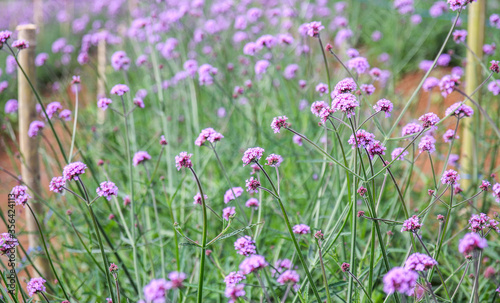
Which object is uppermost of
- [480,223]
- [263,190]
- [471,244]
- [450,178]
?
[263,190]

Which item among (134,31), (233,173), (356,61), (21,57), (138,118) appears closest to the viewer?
(356,61)

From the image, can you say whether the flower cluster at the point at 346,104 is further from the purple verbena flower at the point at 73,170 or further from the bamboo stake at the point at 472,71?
the bamboo stake at the point at 472,71

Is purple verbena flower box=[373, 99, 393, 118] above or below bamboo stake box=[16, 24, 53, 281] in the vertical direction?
below

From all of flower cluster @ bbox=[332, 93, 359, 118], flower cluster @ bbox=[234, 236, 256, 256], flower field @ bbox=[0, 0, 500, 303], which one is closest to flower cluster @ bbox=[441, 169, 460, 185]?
flower field @ bbox=[0, 0, 500, 303]

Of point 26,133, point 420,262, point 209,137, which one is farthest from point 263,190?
point 26,133

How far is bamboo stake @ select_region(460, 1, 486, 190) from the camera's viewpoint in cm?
255

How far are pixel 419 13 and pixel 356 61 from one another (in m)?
2.42

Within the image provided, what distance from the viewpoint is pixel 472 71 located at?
2625mm

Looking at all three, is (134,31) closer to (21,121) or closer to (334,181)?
(21,121)

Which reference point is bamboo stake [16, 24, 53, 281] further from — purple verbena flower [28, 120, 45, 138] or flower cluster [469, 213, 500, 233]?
flower cluster [469, 213, 500, 233]

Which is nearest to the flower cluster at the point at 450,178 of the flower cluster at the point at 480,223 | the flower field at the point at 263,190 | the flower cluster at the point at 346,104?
the flower field at the point at 263,190

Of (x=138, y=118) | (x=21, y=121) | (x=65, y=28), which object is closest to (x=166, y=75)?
(x=138, y=118)

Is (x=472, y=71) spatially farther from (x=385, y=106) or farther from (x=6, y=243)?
(x=6, y=243)

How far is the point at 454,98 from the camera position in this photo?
4664 mm
